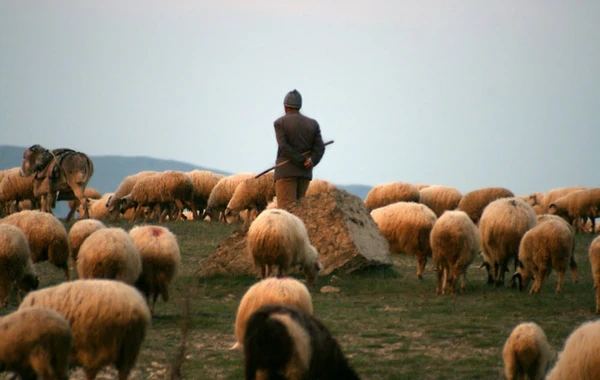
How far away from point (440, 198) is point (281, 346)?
92.6ft

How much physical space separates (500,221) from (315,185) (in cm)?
1788

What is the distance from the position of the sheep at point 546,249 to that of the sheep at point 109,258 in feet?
20.6

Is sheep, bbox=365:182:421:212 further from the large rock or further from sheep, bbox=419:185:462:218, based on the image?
the large rock

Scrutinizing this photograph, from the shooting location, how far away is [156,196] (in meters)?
30.2

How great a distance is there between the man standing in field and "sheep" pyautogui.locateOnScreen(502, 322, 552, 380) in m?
8.89

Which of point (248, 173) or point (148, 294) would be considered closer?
point (148, 294)

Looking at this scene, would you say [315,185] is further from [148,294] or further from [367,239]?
[148,294]

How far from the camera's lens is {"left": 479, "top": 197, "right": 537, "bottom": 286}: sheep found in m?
16.2

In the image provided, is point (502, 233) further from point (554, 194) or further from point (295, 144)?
point (554, 194)

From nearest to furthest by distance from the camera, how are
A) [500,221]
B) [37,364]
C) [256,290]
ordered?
[37,364] → [256,290] → [500,221]

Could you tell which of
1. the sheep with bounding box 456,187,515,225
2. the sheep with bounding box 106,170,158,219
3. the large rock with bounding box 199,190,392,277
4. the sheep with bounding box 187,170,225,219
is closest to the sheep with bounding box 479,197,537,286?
the large rock with bounding box 199,190,392,277

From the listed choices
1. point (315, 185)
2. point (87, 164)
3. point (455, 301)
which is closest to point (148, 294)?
point (455, 301)

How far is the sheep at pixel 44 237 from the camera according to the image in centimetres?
1491

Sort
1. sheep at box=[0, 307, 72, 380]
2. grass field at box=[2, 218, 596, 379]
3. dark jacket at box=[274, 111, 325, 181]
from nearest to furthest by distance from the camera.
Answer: sheep at box=[0, 307, 72, 380], grass field at box=[2, 218, 596, 379], dark jacket at box=[274, 111, 325, 181]
